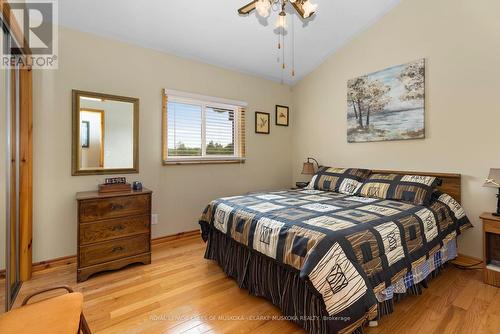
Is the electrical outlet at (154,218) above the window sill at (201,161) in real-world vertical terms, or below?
below

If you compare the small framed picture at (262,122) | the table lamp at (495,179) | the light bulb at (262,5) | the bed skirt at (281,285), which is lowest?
the bed skirt at (281,285)

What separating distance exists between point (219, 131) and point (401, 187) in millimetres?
2466

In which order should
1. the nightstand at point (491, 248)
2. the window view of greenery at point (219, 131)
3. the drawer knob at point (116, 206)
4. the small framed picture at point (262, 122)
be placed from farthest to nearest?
the small framed picture at point (262, 122) → the window view of greenery at point (219, 131) → the drawer knob at point (116, 206) → the nightstand at point (491, 248)

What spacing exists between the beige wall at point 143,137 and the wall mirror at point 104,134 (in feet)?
0.24

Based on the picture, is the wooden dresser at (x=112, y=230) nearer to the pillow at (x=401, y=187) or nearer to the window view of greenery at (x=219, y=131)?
the window view of greenery at (x=219, y=131)

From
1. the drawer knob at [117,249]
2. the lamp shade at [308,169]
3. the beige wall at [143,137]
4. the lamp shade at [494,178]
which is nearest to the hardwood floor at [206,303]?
the drawer knob at [117,249]

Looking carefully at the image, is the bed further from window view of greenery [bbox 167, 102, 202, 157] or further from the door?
the door

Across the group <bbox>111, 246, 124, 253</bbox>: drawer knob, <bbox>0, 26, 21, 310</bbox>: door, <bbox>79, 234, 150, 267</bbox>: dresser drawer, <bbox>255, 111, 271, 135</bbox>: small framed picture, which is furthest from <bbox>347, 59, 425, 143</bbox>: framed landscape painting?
<bbox>0, 26, 21, 310</bbox>: door

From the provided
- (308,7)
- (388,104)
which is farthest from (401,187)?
(308,7)

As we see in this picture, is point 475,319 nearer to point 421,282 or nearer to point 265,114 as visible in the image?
point 421,282

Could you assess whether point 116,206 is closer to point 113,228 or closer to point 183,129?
point 113,228

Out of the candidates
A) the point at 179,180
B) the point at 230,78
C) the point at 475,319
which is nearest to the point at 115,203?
the point at 179,180

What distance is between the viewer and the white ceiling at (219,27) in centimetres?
249

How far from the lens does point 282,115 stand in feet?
14.5
